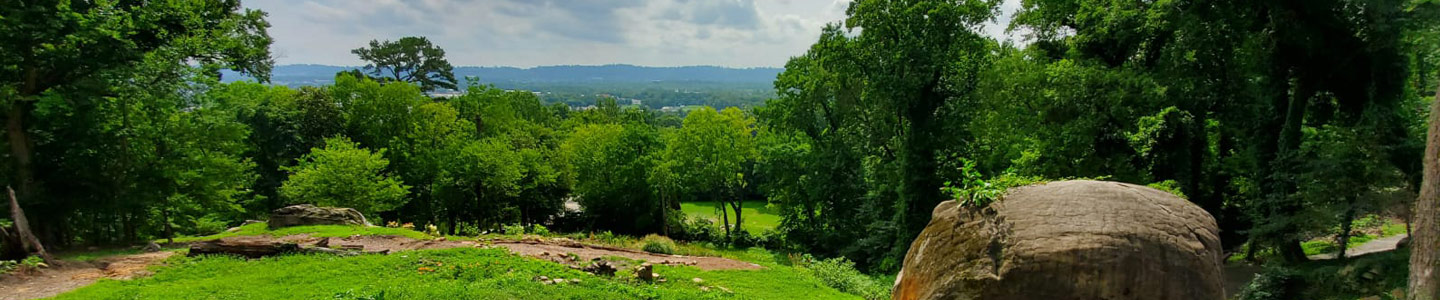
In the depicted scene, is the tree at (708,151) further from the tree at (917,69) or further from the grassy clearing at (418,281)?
the grassy clearing at (418,281)

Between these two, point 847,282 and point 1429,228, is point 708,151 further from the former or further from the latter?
point 1429,228

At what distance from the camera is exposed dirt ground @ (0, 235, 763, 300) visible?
1221cm

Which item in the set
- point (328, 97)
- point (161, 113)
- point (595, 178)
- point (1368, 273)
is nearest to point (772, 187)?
point (595, 178)

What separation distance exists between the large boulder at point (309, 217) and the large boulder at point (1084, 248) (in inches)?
901

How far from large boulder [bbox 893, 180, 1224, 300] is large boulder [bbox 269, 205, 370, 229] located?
22.9 m

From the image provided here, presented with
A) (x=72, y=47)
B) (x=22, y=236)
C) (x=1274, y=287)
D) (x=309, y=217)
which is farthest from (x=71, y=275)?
(x=1274, y=287)

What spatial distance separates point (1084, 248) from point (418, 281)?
1258 cm

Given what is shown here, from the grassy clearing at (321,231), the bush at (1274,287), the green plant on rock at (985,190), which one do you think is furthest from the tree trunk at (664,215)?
the green plant on rock at (985,190)

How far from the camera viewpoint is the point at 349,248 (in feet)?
55.2

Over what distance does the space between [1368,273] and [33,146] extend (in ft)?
111

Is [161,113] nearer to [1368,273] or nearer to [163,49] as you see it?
[163,49]

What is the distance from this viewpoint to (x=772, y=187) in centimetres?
3372

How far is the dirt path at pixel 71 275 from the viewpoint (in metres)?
11.8

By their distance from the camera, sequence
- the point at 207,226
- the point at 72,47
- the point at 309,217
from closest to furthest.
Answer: the point at 72,47
the point at 207,226
the point at 309,217
